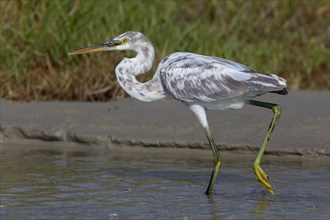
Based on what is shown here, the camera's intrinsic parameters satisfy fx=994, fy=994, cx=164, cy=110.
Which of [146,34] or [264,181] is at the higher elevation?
[146,34]

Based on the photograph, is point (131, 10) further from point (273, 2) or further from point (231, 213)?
point (231, 213)

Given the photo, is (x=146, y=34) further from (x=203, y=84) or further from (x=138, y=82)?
(x=203, y=84)

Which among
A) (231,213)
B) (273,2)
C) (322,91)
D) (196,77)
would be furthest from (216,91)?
(273,2)

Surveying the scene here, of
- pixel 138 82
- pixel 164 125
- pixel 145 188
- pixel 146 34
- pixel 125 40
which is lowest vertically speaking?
pixel 164 125

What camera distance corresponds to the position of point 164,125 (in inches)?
329

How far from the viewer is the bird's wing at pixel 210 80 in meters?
6.52

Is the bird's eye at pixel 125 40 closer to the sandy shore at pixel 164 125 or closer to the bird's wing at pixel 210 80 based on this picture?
the bird's wing at pixel 210 80

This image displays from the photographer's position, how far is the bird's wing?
652 centimetres

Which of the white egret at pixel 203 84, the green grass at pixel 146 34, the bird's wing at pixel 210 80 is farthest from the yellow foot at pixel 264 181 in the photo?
the green grass at pixel 146 34

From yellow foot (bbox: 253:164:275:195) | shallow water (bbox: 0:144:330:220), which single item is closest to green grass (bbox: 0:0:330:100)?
Result: shallow water (bbox: 0:144:330:220)

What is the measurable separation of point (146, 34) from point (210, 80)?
3.24 metres

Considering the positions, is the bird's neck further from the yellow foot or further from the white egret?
the yellow foot

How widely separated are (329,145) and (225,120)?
3.77 feet

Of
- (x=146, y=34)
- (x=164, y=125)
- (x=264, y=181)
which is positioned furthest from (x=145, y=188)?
(x=146, y=34)
